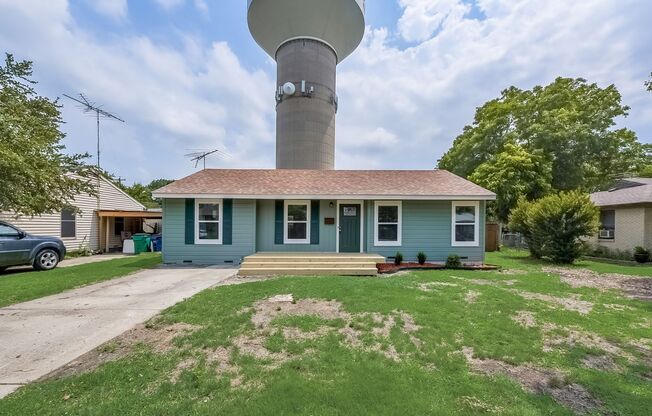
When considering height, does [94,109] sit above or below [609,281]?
above

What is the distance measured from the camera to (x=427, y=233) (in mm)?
10586

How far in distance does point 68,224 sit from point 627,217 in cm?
2594

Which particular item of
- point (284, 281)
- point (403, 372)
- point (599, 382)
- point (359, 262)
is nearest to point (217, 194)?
point (284, 281)

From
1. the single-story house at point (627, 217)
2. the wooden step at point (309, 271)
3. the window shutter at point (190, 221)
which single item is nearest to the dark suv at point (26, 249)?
the window shutter at point (190, 221)

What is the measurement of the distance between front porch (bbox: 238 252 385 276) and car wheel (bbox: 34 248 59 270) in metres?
6.56

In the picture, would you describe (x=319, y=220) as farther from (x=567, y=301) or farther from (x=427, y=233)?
(x=567, y=301)

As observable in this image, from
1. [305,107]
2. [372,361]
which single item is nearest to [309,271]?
[372,361]

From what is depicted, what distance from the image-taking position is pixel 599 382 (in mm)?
2984

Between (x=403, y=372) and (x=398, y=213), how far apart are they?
25.9 feet

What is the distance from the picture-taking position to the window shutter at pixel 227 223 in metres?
10.4

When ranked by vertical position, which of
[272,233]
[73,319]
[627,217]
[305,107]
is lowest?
[73,319]

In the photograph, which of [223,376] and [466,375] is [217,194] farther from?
[466,375]

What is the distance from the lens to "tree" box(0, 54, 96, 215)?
25.3 ft

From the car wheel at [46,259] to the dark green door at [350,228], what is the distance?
9.61m
